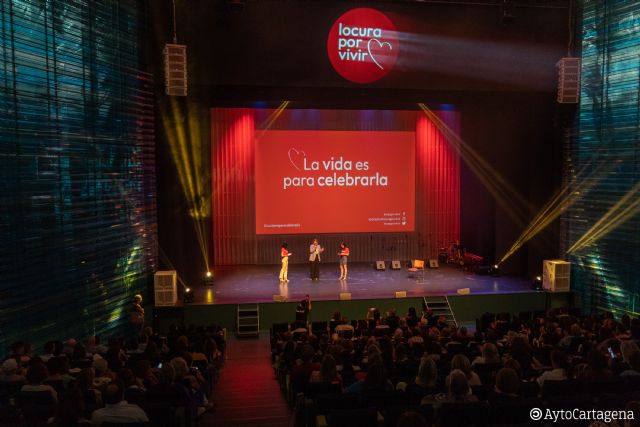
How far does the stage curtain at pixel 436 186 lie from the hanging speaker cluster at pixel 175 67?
9.70 metres

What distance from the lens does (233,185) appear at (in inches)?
731

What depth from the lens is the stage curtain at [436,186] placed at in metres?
19.4

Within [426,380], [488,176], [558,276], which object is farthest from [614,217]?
[426,380]

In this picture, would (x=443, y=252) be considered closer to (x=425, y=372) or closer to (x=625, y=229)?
(x=625, y=229)

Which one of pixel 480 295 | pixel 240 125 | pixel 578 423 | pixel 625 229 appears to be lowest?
pixel 480 295

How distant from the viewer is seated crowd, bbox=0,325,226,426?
15.3ft

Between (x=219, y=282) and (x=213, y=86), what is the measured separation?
17.8ft

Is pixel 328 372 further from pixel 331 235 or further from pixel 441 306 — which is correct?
pixel 331 235

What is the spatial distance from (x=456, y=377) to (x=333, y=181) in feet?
43.2

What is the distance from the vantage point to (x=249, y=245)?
61.8ft

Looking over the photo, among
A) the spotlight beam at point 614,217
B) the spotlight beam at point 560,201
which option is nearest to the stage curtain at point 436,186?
the spotlight beam at point 560,201

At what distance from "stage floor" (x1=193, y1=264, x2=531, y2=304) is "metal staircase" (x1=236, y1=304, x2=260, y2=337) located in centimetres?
20

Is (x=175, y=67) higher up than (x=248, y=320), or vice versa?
(x=175, y=67)

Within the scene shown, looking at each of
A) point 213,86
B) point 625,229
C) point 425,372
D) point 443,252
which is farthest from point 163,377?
point 443,252
